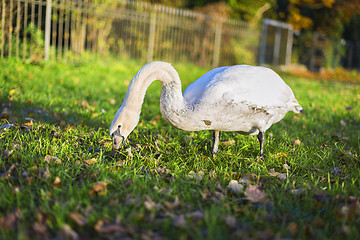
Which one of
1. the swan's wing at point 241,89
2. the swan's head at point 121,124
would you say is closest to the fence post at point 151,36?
the swan's wing at point 241,89

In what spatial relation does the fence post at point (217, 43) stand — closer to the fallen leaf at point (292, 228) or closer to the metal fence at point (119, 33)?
the metal fence at point (119, 33)

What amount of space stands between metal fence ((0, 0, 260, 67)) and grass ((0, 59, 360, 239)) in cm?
407

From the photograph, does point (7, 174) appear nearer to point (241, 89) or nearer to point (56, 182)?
point (56, 182)

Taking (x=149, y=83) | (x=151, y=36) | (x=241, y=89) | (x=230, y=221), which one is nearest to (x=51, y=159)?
(x=149, y=83)

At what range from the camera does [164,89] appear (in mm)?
3186

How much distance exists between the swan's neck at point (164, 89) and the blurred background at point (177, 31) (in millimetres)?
6010

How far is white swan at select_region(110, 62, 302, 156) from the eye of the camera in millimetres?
3090

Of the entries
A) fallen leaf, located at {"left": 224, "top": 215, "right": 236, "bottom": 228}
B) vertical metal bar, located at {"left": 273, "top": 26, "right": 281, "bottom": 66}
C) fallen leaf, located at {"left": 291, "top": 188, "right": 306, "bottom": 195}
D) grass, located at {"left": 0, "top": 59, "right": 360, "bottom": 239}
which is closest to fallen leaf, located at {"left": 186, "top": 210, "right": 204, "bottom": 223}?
grass, located at {"left": 0, "top": 59, "right": 360, "bottom": 239}

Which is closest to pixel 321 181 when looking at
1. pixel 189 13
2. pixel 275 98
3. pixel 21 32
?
pixel 275 98

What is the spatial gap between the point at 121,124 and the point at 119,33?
927cm

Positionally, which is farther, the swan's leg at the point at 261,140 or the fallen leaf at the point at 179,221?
the swan's leg at the point at 261,140

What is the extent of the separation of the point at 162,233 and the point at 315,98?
7.20m

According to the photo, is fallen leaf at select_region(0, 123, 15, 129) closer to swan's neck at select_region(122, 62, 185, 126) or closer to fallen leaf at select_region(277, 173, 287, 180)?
swan's neck at select_region(122, 62, 185, 126)

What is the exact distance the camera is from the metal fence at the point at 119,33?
885 centimetres
